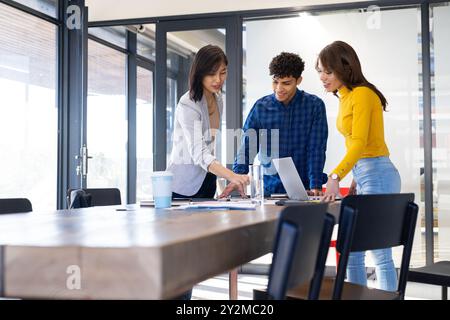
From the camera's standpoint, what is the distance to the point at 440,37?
15.9 feet

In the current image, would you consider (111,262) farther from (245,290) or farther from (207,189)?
(245,290)

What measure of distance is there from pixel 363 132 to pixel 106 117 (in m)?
4.85

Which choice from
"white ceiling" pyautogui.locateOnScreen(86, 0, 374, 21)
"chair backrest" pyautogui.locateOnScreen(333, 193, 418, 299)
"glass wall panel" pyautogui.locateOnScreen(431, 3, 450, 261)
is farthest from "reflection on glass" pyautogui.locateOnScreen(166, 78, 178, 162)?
"chair backrest" pyautogui.locateOnScreen(333, 193, 418, 299)

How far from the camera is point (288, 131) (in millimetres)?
2834

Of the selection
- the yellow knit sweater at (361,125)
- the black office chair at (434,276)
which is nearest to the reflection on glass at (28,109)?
the yellow knit sweater at (361,125)

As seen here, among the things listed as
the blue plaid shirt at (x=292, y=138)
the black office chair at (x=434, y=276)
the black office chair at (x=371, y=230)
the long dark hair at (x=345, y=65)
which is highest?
the long dark hair at (x=345, y=65)

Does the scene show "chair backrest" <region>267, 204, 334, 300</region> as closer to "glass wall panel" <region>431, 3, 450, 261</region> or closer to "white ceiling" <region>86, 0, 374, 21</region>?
"glass wall panel" <region>431, 3, 450, 261</region>

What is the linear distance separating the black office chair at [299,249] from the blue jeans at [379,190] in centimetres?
117

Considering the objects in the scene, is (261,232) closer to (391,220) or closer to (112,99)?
(391,220)

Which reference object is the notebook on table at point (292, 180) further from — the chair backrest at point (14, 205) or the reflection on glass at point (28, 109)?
the reflection on glass at point (28, 109)

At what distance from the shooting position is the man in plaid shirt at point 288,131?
2785 millimetres

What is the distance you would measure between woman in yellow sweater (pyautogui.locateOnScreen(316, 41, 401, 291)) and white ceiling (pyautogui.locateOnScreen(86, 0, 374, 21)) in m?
2.82

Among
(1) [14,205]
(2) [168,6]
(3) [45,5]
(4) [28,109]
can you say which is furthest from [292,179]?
(3) [45,5]

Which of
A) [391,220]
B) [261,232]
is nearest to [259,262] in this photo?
[391,220]
